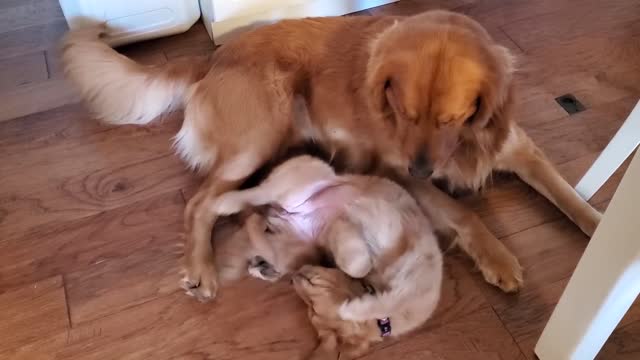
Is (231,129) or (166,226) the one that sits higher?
(231,129)

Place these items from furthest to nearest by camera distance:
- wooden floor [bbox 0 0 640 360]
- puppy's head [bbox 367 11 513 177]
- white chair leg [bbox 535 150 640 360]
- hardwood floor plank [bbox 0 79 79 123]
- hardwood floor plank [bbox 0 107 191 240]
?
hardwood floor plank [bbox 0 79 79 123], hardwood floor plank [bbox 0 107 191 240], wooden floor [bbox 0 0 640 360], puppy's head [bbox 367 11 513 177], white chair leg [bbox 535 150 640 360]

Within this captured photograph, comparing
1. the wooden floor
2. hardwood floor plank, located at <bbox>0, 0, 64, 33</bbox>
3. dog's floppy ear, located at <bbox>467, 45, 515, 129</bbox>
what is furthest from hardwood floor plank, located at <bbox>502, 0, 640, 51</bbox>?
hardwood floor plank, located at <bbox>0, 0, 64, 33</bbox>

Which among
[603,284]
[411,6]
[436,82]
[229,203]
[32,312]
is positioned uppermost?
[436,82]

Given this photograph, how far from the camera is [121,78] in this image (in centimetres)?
177

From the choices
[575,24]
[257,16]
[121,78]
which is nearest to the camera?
[121,78]

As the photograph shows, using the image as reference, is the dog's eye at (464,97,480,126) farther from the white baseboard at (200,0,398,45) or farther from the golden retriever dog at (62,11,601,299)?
the white baseboard at (200,0,398,45)

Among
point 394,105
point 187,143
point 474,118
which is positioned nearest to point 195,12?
point 187,143

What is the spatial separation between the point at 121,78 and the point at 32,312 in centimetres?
65

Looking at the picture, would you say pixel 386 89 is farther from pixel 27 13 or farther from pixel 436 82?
pixel 27 13

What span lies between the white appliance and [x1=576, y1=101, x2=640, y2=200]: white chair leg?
4.32 feet

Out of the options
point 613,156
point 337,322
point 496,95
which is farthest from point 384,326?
point 613,156

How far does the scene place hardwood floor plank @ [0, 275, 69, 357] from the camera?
1476 mm

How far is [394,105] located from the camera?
1442 mm

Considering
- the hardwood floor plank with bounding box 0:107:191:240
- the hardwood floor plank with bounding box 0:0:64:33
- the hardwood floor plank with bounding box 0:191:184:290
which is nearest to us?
the hardwood floor plank with bounding box 0:191:184:290
